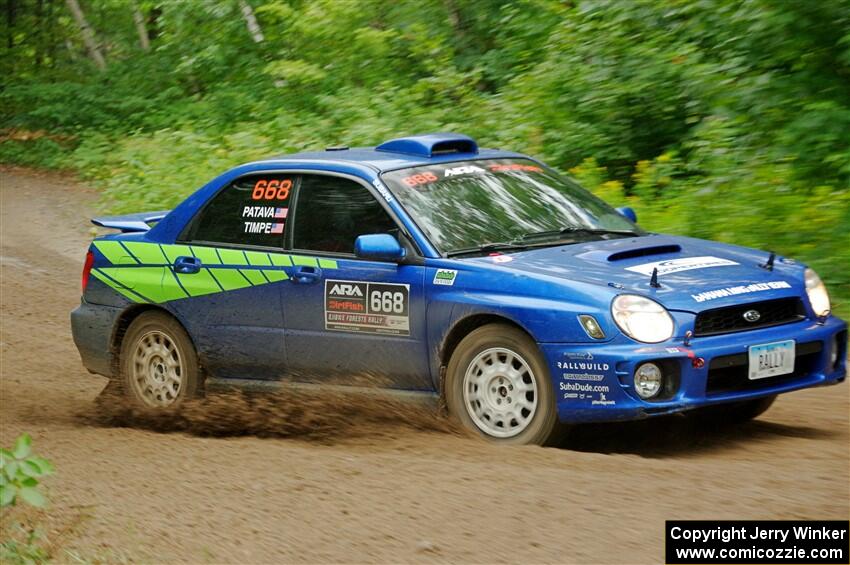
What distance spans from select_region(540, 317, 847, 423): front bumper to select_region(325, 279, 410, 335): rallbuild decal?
3.17ft

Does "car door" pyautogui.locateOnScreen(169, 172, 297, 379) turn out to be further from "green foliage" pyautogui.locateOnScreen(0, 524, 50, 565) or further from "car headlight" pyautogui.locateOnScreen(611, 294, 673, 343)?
"green foliage" pyautogui.locateOnScreen(0, 524, 50, 565)

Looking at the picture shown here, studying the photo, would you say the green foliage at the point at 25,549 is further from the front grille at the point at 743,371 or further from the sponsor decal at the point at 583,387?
the front grille at the point at 743,371

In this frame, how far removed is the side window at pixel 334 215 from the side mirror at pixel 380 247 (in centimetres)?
22

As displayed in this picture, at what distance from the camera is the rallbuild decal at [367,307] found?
6.94 metres

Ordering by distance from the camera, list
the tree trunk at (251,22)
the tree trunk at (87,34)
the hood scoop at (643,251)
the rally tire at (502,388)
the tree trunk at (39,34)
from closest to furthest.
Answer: the rally tire at (502,388)
the hood scoop at (643,251)
the tree trunk at (251,22)
the tree trunk at (39,34)
the tree trunk at (87,34)

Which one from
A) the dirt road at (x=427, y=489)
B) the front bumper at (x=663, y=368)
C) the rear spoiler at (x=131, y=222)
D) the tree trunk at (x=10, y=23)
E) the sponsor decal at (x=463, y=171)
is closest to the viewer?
the dirt road at (x=427, y=489)

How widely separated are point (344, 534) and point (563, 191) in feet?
11.0

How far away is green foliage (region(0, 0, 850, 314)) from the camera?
1095 cm

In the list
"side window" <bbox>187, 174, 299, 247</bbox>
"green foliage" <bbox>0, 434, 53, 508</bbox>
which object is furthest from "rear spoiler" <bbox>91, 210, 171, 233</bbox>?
"green foliage" <bbox>0, 434, 53, 508</bbox>

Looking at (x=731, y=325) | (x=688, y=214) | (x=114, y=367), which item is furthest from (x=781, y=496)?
(x=688, y=214)

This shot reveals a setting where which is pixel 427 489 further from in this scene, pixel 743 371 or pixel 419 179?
pixel 419 179

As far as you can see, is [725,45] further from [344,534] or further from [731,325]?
[344,534]

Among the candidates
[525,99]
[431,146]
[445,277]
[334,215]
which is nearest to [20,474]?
[445,277]

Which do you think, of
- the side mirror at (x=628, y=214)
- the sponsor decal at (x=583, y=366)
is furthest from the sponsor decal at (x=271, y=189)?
the sponsor decal at (x=583, y=366)
